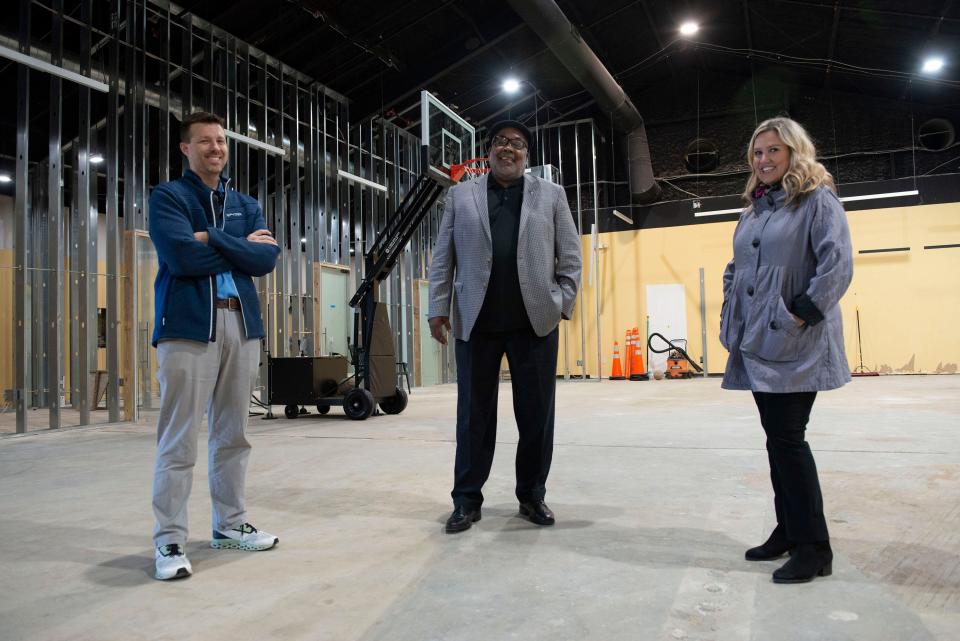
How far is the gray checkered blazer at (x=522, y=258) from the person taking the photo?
2303mm

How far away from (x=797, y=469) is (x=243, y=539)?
162 centimetres

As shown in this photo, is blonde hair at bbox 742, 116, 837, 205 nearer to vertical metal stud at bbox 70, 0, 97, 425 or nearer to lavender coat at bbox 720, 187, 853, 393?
lavender coat at bbox 720, 187, 853, 393

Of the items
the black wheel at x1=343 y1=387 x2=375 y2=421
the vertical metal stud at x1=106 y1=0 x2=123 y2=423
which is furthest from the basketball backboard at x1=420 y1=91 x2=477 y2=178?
the vertical metal stud at x1=106 y1=0 x2=123 y2=423

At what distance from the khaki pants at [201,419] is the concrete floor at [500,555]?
18 cm

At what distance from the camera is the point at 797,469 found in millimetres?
1745

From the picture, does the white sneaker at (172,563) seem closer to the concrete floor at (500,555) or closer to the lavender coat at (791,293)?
the concrete floor at (500,555)

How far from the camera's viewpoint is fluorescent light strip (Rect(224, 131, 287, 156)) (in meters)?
8.28

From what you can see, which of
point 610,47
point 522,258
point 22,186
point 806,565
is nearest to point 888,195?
point 610,47

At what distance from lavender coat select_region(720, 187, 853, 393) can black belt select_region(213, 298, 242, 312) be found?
Answer: 146 cm

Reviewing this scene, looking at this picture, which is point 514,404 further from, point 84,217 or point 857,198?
point 857,198

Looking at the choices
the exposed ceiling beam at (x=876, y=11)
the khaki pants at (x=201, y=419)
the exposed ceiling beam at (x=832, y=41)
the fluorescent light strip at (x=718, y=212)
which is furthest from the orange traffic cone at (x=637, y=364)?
the khaki pants at (x=201, y=419)

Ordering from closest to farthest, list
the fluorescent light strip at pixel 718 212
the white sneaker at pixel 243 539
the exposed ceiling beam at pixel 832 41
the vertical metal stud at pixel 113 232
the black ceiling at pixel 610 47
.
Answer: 1. the white sneaker at pixel 243 539
2. the vertical metal stud at pixel 113 232
3. the black ceiling at pixel 610 47
4. the exposed ceiling beam at pixel 832 41
5. the fluorescent light strip at pixel 718 212

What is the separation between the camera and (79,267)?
6773 millimetres

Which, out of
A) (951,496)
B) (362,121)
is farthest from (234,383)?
(362,121)
